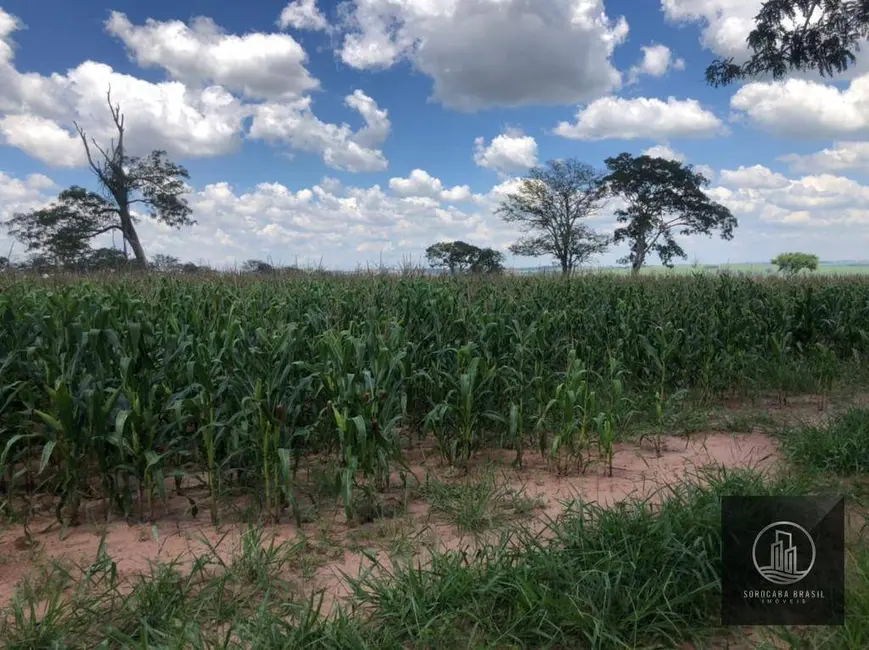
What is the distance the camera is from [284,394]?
3.66 m

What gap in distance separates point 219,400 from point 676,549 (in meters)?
2.88

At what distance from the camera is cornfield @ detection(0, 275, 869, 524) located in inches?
131

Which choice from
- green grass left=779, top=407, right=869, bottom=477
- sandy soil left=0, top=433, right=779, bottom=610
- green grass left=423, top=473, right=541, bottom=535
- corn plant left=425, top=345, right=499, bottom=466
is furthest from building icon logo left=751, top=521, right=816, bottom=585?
corn plant left=425, top=345, right=499, bottom=466

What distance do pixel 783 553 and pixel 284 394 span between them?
9.11 ft

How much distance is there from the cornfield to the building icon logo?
1.53 m

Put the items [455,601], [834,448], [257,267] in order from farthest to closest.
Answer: [257,267] → [834,448] → [455,601]

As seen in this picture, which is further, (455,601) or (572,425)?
(572,425)

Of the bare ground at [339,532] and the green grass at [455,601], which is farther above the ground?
the green grass at [455,601]

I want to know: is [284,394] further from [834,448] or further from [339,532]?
[834,448]

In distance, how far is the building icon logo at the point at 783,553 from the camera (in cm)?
237

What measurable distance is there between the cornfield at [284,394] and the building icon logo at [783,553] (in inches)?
60.1

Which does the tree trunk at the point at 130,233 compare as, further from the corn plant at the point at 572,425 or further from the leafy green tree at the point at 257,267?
the corn plant at the point at 572,425

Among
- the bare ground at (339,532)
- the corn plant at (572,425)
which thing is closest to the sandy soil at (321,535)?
the bare ground at (339,532)

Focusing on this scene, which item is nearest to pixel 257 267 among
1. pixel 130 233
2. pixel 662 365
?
pixel 662 365
